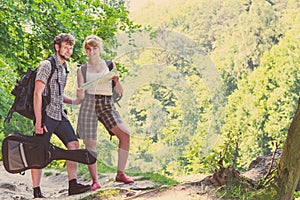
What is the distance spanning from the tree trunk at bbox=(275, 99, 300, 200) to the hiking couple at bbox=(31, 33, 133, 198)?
1071mm

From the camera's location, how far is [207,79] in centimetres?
340

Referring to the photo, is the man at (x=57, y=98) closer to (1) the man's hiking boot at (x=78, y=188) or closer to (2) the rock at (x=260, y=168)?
(1) the man's hiking boot at (x=78, y=188)

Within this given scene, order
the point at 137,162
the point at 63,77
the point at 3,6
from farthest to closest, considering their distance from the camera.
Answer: the point at 3,6 < the point at 63,77 < the point at 137,162

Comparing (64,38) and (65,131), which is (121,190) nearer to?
(65,131)

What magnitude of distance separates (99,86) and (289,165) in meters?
1.41

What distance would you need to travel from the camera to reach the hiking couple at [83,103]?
12.3 feet

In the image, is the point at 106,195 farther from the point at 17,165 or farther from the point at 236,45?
the point at 236,45

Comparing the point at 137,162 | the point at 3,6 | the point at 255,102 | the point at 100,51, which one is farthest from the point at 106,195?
the point at 255,102

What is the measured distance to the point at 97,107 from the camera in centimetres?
374

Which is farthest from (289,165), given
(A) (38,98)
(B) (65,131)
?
(A) (38,98)

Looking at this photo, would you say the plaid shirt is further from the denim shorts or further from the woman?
the woman

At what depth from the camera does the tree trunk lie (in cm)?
343

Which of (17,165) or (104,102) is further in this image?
(17,165)

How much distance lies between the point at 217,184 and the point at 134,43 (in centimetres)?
116
